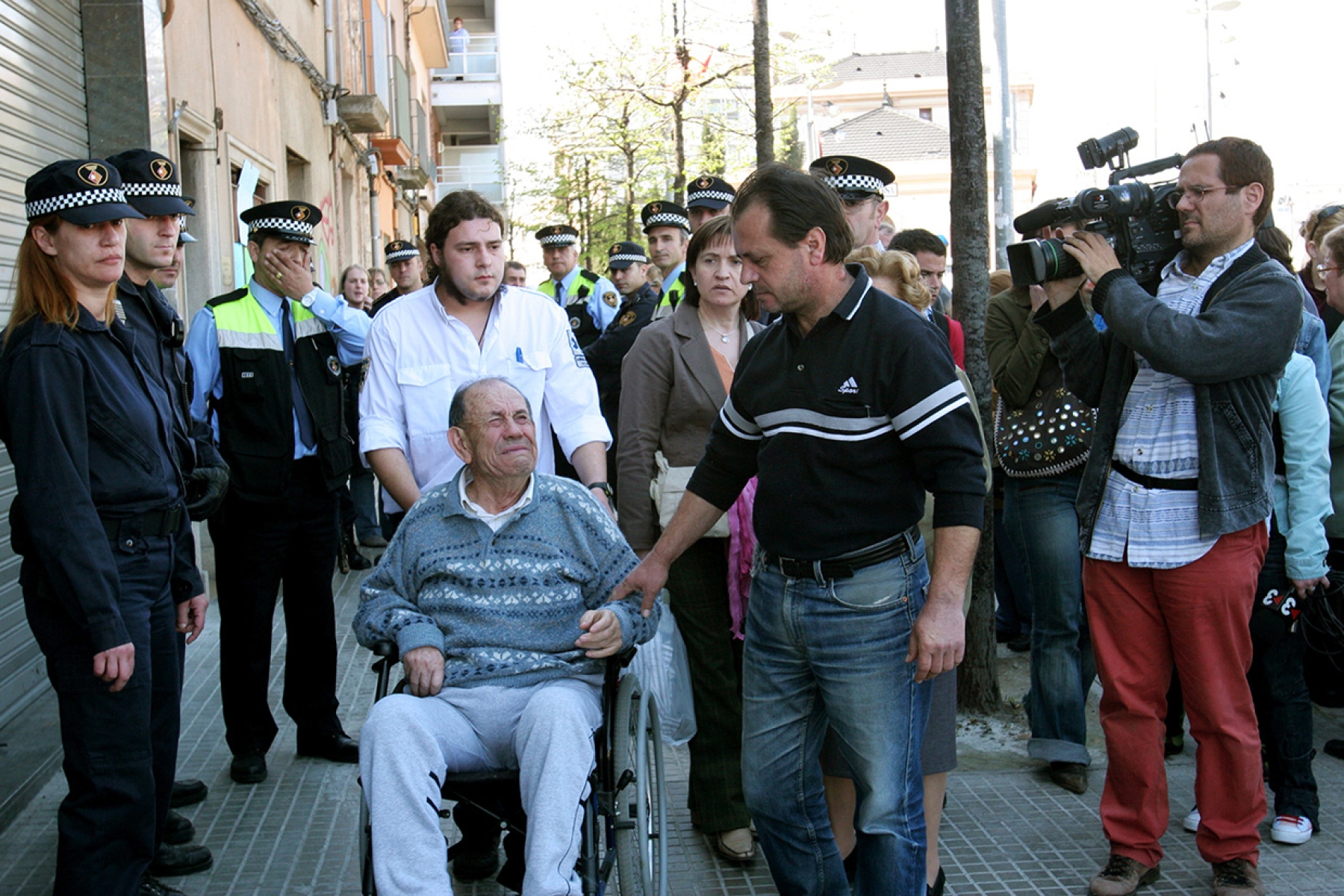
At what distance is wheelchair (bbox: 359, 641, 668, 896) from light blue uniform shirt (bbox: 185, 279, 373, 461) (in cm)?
→ 191

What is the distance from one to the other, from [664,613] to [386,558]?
1.08m

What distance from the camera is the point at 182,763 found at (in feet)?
17.4

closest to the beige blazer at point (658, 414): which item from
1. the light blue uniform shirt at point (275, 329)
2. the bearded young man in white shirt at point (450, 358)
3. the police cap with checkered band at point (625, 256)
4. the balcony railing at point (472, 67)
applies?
the bearded young man in white shirt at point (450, 358)

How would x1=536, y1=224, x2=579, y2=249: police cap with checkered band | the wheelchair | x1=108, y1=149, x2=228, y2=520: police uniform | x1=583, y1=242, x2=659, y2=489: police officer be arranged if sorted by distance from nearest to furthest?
1. the wheelchair
2. x1=108, y1=149, x2=228, y2=520: police uniform
3. x1=583, y1=242, x2=659, y2=489: police officer
4. x1=536, y1=224, x2=579, y2=249: police cap with checkered band

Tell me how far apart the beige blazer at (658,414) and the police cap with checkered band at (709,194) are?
9.21 ft

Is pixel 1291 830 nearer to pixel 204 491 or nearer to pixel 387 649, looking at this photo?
pixel 387 649

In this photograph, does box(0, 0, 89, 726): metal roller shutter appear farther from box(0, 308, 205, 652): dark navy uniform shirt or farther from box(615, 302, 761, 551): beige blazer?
box(615, 302, 761, 551): beige blazer

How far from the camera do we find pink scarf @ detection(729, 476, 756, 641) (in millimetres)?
4266

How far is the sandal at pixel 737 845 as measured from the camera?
4305 millimetres

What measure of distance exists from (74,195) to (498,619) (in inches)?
66.5

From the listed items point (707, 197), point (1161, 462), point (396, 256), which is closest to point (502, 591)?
point (1161, 462)

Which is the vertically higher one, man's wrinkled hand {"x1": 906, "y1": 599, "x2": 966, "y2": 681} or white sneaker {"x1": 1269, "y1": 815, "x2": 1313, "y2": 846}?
man's wrinkled hand {"x1": 906, "y1": 599, "x2": 966, "y2": 681}

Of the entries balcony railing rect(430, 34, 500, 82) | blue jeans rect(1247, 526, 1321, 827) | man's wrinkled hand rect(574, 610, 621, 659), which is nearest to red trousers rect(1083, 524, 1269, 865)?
blue jeans rect(1247, 526, 1321, 827)

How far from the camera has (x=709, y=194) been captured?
7082 mm
